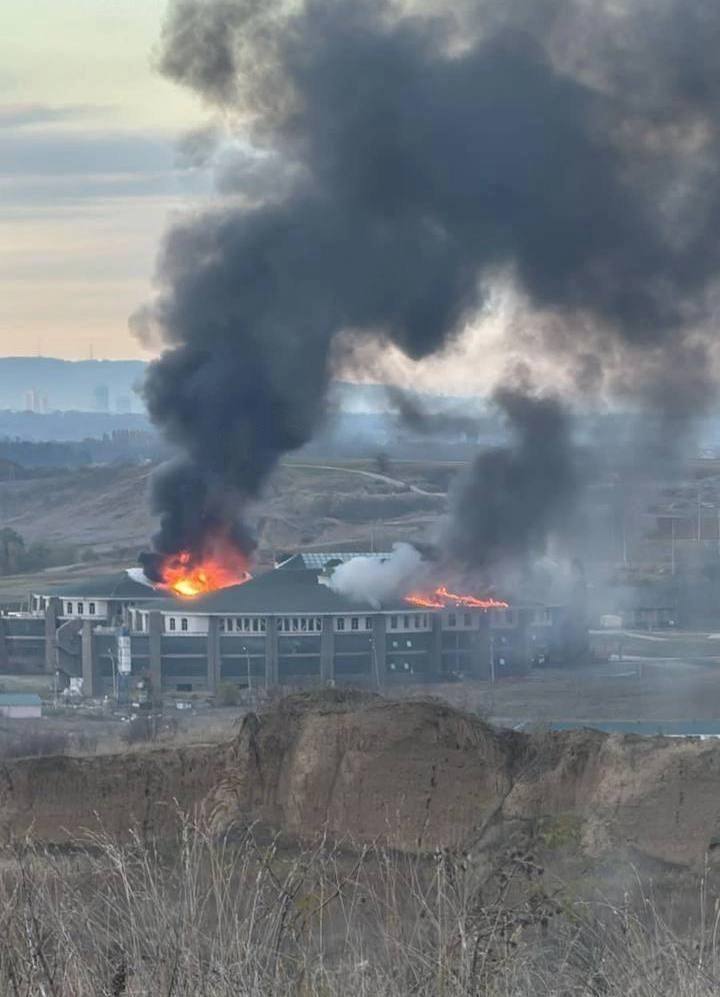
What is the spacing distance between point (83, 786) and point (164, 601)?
53.4 meters

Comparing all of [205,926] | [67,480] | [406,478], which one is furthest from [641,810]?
[67,480]

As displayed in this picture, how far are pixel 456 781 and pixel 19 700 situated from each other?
44075 millimetres

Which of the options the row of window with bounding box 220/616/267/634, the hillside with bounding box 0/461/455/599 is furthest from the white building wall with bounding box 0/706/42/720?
the hillside with bounding box 0/461/455/599

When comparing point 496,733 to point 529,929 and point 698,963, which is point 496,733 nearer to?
point 529,929

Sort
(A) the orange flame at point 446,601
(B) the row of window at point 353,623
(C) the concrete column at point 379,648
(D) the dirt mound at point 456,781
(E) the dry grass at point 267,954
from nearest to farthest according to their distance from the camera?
1. (E) the dry grass at point 267,954
2. (D) the dirt mound at point 456,781
3. (C) the concrete column at point 379,648
4. (B) the row of window at point 353,623
5. (A) the orange flame at point 446,601

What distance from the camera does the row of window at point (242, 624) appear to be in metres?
82.5

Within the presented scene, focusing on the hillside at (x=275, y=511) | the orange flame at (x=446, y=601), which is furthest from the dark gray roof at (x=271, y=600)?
the hillside at (x=275, y=511)

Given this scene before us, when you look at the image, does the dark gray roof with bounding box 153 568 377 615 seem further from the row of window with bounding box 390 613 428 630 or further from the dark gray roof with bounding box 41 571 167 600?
the dark gray roof with bounding box 41 571 167 600

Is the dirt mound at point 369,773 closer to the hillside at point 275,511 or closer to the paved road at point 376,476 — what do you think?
the hillside at point 275,511

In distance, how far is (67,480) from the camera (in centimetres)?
19950

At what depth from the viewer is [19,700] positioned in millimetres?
72875

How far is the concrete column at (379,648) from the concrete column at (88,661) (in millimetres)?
9971

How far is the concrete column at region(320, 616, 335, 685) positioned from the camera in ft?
270

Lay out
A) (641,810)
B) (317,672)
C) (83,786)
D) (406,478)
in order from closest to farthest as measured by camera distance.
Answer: (641,810) → (83,786) → (317,672) → (406,478)
